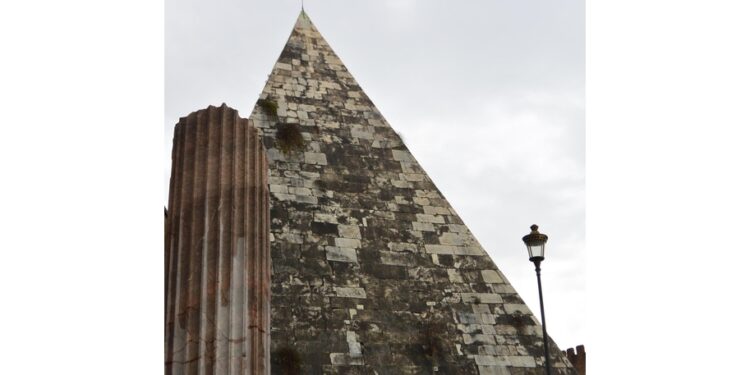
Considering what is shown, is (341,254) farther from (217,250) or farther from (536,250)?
(217,250)

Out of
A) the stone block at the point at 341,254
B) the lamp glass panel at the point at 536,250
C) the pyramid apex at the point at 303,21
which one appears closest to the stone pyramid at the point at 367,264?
the stone block at the point at 341,254

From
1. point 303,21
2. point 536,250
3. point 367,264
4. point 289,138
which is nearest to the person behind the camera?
point 536,250

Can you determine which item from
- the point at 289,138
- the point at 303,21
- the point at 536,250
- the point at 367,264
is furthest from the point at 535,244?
the point at 303,21

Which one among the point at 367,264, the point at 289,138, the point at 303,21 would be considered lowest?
the point at 367,264

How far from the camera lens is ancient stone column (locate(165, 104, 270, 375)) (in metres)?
5.36

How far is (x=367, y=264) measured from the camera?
29.2 ft

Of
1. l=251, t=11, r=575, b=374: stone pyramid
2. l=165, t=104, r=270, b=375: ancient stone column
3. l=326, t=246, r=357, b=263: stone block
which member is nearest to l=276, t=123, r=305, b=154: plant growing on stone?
l=251, t=11, r=575, b=374: stone pyramid

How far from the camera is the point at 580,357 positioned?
52.6 ft

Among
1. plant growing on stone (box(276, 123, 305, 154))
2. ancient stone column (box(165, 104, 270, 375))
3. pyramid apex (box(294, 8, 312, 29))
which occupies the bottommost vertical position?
ancient stone column (box(165, 104, 270, 375))

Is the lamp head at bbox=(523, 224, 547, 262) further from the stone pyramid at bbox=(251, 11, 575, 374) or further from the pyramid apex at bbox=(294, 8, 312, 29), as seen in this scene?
the pyramid apex at bbox=(294, 8, 312, 29)

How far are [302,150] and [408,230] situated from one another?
5.38 ft

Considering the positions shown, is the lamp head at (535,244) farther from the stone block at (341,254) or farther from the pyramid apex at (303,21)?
the pyramid apex at (303,21)

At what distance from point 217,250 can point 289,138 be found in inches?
172

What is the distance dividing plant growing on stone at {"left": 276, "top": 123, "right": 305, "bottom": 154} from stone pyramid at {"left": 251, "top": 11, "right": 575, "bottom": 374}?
0.01 meters
